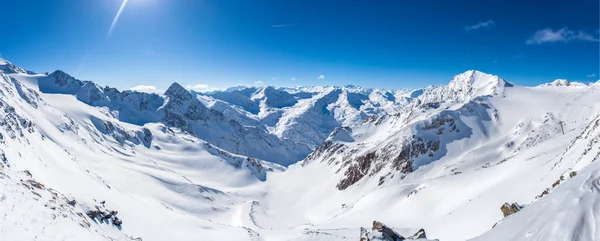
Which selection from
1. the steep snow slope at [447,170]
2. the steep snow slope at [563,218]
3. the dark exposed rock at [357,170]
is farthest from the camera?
the dark exposed rock at [357,170]

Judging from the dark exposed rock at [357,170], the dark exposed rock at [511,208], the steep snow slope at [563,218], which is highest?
the steep snow slope at [563,218]

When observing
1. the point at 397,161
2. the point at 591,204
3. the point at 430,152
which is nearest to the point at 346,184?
the point at 397,161

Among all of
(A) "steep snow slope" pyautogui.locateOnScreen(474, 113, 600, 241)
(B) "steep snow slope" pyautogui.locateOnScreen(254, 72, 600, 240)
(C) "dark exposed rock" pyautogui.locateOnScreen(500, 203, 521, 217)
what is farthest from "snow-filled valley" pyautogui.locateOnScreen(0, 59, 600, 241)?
(C) "dark exposed rock" pyautogui.locateOnScreen(500, 203, 521, 217)

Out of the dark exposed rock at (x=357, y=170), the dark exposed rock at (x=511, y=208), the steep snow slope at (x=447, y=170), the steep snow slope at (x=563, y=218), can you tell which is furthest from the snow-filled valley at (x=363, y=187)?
the dark exposed rock at (x=511, y=208)

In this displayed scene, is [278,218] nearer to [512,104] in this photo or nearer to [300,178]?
[300,178]

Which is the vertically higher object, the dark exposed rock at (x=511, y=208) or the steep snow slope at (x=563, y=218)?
the steep snow slope at (x=563, y=218)

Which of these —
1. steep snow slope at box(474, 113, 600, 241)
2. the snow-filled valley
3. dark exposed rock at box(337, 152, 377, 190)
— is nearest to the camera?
steep snow slope at box(474, 113, 600, 241)

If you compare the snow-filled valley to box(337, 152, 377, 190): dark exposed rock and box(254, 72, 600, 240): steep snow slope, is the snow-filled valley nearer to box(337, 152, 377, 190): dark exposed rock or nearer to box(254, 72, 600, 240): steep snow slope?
box(254, 72, 600, 240): steep snow slope

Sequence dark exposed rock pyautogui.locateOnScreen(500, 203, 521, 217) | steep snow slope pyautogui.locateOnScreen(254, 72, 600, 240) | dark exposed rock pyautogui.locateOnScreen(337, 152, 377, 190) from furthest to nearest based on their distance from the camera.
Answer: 1. dark exposed rock pyautogui.locateOnScreen(337, 152, 377, 190)
2. steep snow slope pyautogui.locateOnScreen(254, 72, 600, 240)
3. dark exposed rock pyautogui.locateOnScreen(500, 203, 521, 217)

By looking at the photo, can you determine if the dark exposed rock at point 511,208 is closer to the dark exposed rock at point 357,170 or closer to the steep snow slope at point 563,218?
the steep snow slope at point 563,218

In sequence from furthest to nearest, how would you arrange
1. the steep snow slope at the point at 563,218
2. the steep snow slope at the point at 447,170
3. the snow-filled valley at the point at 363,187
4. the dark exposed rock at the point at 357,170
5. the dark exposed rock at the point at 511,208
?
the dark exposed rock at the point at 357,170
the steep snow slope at the point at 447,170
the dark exposed rock at the point at 511,208
the snow-filled valley at the point at 363,187
the steep snow slope at the point at 563,218

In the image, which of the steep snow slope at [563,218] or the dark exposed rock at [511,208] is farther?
the dark exposed rock at [511,208]
